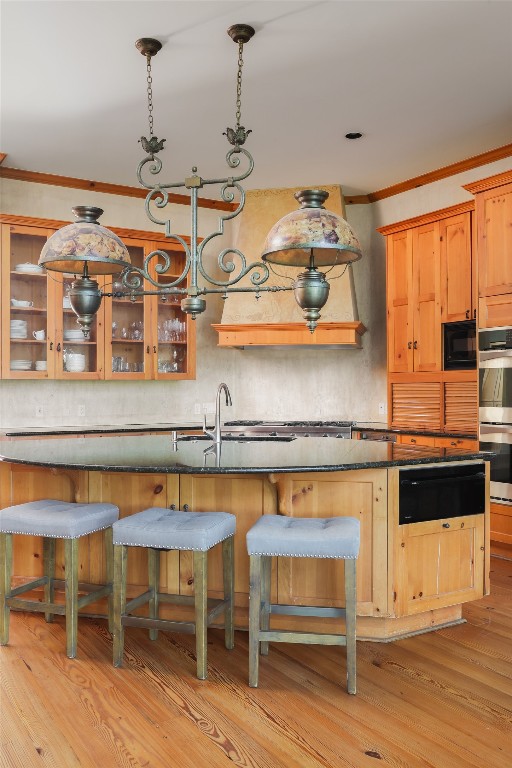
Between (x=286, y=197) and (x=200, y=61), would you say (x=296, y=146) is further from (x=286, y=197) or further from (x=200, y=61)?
(x=200, y=61)

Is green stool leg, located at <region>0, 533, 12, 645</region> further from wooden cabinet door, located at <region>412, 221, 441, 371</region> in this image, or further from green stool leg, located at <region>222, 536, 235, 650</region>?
wooden cabinet door, located at <region>412, 221, 441, 371</region>

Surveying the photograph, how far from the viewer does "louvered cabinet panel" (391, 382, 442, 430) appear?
518 centimetres

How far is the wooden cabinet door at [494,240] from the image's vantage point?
14.4 feet

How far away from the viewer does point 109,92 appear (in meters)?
3.94

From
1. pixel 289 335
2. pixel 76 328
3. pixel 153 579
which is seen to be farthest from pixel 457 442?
pixel 76 328

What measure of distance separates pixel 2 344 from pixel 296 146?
8.59ft

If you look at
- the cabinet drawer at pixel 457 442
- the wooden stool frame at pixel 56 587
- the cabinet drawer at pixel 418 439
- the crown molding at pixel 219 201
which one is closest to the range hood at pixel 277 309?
the crown molding at pixel 219 201

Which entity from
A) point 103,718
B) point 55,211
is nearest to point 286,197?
point 55,211

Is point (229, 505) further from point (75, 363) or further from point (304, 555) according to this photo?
point (75, 363)

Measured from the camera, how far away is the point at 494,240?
450cm

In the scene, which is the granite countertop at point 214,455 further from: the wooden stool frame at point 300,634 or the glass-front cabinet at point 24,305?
the glass-front cabinet at point 24,305

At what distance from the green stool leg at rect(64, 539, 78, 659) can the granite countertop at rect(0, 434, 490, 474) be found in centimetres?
39

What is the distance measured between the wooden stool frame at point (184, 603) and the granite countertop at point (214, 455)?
348mm

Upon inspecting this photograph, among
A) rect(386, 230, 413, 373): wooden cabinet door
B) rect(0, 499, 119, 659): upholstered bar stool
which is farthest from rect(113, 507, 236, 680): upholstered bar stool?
rect(386, 230, 413, 373): wooden cabinet door
